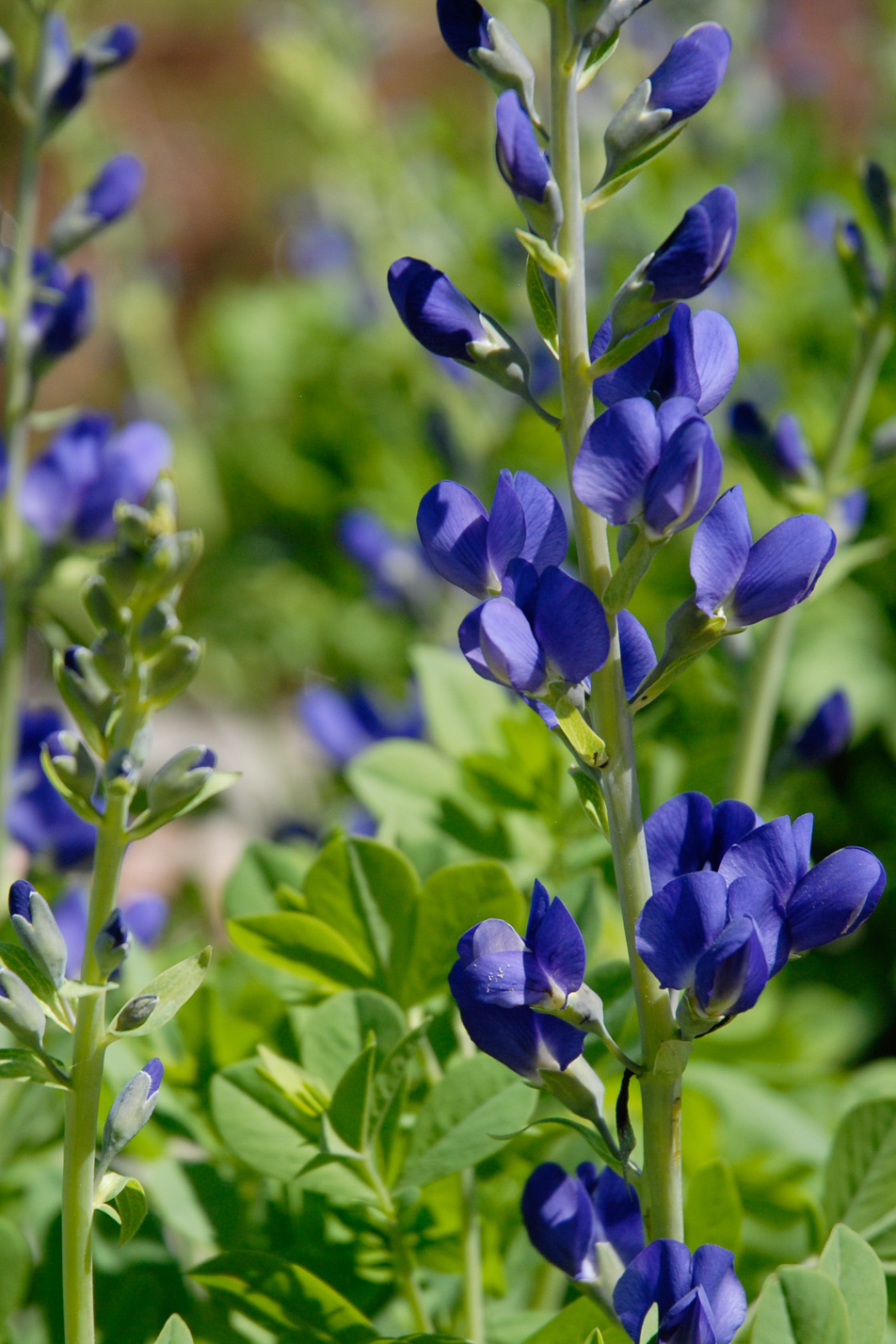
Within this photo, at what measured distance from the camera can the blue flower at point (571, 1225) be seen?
59 centimetres

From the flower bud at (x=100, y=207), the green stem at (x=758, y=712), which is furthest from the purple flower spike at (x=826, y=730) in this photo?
the flower bud at (x=100, y=207)

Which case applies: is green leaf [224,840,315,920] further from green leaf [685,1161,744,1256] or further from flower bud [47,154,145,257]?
flower bud [47,154,145,257]

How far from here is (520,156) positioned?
55cm

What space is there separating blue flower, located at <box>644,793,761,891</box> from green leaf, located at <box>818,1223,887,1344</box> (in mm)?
174

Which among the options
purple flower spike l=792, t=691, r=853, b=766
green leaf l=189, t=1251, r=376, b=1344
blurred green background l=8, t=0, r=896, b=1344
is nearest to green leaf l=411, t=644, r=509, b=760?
blurred green background l=8, t=0, r=896, b=1344

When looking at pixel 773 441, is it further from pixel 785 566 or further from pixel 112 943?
pixel 112 943

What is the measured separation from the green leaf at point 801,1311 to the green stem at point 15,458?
692 mm

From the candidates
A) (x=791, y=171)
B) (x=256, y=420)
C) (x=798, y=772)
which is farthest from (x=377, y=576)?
(x=791, y=171)

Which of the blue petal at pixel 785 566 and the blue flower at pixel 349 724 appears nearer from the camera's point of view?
the blue petal at pixel 785 566

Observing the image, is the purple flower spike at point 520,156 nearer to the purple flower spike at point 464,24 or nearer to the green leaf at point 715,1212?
the purple flower spike at point 464,24

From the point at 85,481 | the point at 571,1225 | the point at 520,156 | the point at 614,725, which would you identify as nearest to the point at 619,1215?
the point at 571,1225

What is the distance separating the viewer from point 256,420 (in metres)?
2.71

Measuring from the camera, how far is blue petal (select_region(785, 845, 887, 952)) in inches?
20.9

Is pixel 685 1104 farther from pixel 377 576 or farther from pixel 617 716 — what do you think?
pixel 377 576
